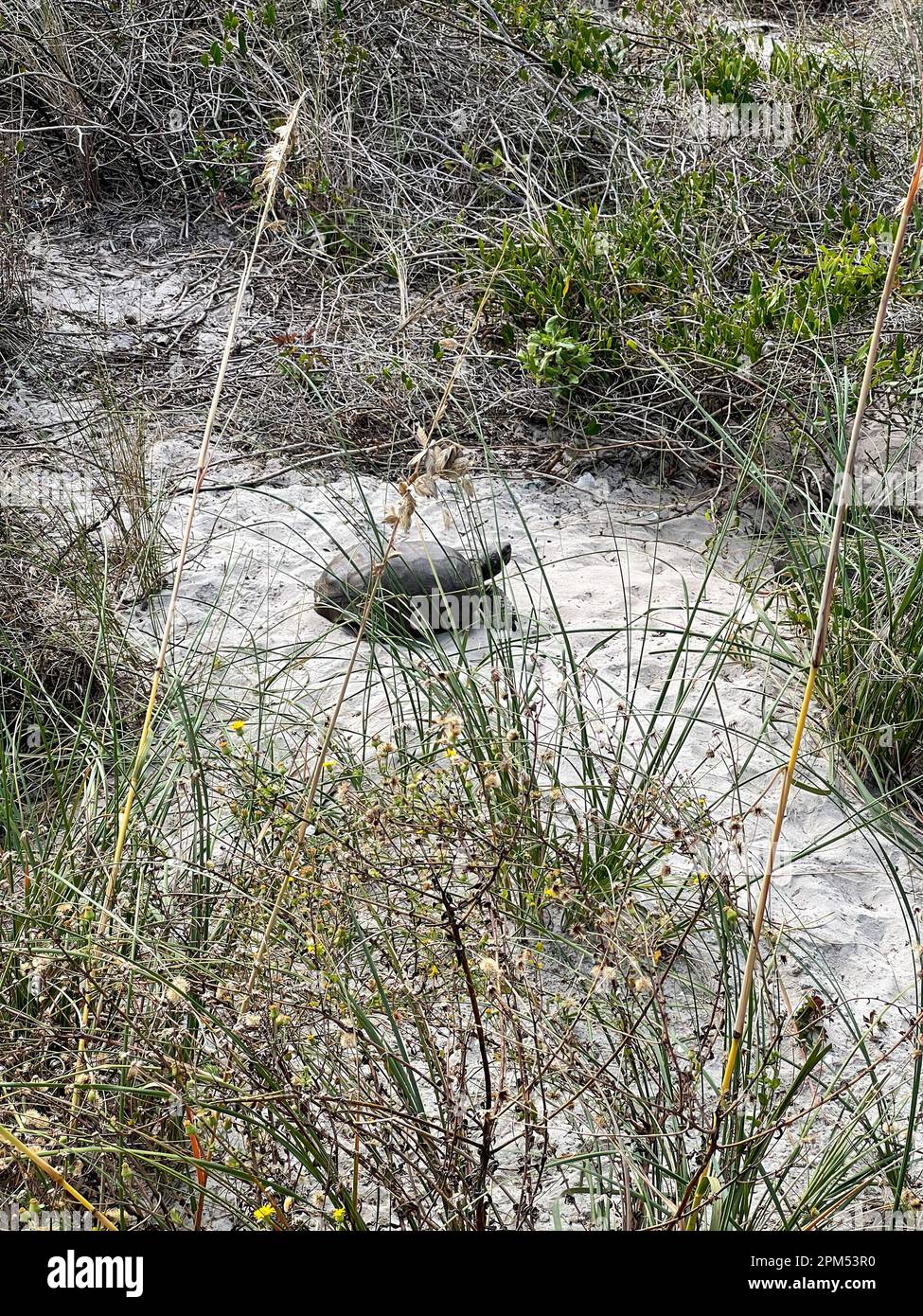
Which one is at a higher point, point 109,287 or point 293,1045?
point 109,287

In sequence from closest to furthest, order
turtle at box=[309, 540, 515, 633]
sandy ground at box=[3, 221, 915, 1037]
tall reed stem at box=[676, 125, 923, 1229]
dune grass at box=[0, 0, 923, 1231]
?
1. tall reed stem at box=[676, 125, 923, 1229]
2. dune grass at box=[0, 0, 923, 1231]
3. sandy ground at box=[3, 221, 915, 1037]
4. turtle at box=[309, 540, 515, 633]

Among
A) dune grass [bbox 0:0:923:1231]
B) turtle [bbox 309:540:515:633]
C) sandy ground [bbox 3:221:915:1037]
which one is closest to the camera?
dune grass [bbox 0:0:923:1231]

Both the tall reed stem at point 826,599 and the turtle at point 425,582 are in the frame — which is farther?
the turtle at point 425,582

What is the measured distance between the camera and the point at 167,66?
5059mm

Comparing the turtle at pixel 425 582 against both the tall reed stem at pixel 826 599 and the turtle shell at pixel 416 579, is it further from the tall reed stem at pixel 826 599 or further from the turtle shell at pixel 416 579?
the tall reed stem at pixel 826 599

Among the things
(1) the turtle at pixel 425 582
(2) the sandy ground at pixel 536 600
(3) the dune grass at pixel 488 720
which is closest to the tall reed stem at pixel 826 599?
(3) the dune grass at pixel 488 720

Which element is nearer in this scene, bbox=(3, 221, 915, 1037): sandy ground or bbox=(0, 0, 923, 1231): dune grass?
bbox=(0, 0, 923, 1231): dune grass

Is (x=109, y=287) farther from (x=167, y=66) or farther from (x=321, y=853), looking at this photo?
(x=321, y=853)

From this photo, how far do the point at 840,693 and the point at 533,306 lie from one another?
2.13 meters

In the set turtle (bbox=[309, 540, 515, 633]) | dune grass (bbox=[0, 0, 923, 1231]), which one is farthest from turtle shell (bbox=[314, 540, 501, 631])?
dune grass (bbox=[0, 0, 923, 1231])

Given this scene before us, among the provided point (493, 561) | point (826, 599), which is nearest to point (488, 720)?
point (493, 561)

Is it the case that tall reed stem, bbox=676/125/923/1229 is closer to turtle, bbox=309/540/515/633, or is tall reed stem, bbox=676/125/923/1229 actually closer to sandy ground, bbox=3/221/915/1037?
sandy ground, bbox=3/221/915/1037

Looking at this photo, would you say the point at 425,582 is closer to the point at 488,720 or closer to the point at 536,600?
the point at 536,600
